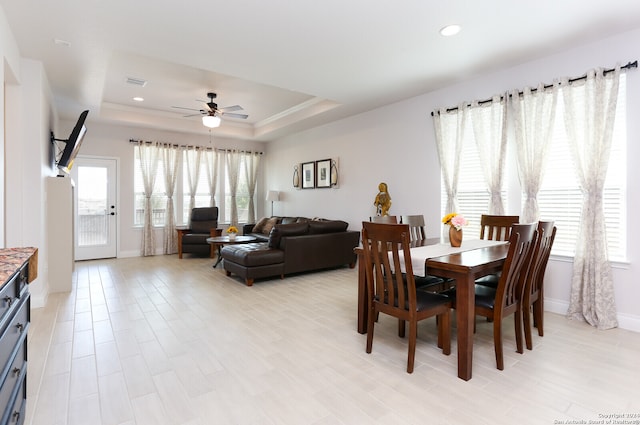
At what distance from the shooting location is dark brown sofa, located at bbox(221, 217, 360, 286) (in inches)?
184

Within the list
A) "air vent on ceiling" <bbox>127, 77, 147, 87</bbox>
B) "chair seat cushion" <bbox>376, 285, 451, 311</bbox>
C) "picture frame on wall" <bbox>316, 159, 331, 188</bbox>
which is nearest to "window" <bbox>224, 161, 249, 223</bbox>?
"picture frame on wall" <bbox>316, 159, 331, 188</bbox>

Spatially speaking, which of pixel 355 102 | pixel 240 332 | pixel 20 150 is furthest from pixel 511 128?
pixel 20 150

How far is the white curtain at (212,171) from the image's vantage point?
7.79 m

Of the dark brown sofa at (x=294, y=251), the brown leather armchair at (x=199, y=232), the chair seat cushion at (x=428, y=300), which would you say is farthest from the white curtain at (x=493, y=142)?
the brown leather armchair at (x=199, y=232)

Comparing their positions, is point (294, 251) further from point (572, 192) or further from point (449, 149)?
point (572, 192)

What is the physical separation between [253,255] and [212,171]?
3.93 m

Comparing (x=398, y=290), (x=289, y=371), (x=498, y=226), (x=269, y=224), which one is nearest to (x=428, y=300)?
(x=398, y=290)

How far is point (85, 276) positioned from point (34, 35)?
3.49 meters

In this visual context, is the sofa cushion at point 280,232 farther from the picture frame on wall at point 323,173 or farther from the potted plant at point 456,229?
the potted plant at point 456,229

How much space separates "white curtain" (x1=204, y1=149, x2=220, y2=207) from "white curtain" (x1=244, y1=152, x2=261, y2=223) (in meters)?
0.78

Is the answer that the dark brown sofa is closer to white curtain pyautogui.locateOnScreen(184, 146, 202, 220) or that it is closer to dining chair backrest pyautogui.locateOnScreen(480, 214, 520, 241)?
dining chair backrest pyautogui.locateOnScreen(480, 214, 520, 241)

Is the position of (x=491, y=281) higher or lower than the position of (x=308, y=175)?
lower

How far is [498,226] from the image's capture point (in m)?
3.55

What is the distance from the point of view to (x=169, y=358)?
8.15 ft
